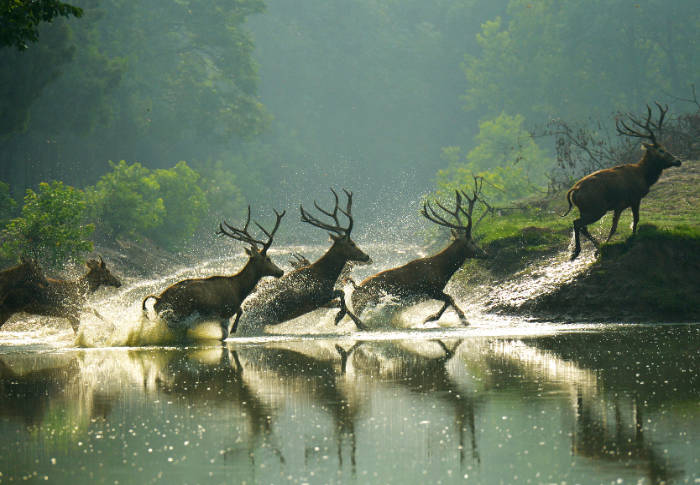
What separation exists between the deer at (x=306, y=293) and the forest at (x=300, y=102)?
5.44 metres

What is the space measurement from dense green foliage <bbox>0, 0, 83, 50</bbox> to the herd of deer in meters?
3.95

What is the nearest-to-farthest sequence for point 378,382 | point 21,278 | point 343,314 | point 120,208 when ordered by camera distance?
point 378,382 < point 21,278 < point 343,314 < point 120,208

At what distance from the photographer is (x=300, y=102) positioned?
298 feet

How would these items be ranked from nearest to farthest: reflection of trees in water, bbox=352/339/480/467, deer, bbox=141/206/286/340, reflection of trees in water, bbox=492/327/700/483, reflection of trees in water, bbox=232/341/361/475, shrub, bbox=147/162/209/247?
reflection of trees in water, bbox=492/327/700/483 → reflection of trees in water, bbox=232/341/361/475 → reflection of trees in water, bbox=352/339/480/467 → deer, bbox=141/206/286/340 → shrub, bbox=147/162/209/247

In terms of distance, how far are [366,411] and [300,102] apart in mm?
85404

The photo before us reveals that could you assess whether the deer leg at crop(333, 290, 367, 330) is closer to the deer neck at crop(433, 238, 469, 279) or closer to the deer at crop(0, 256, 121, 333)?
the deer neck at crop(433, 238, 469, 279)

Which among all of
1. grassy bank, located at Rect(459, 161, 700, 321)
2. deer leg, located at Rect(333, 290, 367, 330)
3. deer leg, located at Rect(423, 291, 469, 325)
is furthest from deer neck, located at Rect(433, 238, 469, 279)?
deer leg, located at Rect(333, 290, 367, 330)

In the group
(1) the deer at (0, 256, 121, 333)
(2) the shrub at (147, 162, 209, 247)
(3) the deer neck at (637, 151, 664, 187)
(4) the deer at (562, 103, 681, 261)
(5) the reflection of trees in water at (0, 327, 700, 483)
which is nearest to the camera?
(5) the reflection of trees in water at (0, 327, 700, 483)

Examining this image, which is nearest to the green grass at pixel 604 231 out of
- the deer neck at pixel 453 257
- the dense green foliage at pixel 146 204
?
the deer neck at pixel 453 257

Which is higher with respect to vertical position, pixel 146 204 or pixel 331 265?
pixel 146 204

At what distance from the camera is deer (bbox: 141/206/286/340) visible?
12.3 meters

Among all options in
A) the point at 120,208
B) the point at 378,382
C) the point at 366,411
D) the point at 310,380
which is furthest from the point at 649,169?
the point at 120,208

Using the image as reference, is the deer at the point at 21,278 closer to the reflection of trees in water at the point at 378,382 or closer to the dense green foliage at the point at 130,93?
the reflection of trees in water at the point at 378,382

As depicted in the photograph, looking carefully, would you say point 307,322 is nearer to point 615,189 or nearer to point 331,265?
point 331,265
